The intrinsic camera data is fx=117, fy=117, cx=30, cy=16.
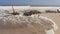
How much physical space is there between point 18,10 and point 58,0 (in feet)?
2.59

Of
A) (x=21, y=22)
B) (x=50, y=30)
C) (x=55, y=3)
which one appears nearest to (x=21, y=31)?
(x=21, y=22)

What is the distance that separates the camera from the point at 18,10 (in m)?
2.13

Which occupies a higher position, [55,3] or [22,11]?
[55,3]

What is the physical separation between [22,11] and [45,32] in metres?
1.37

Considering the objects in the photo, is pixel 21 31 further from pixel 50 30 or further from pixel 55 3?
pixel 55 3

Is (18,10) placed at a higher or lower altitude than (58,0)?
lower

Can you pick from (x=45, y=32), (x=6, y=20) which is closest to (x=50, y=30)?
(x=45, y=32)

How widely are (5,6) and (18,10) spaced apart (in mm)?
257

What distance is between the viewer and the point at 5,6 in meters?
2.16

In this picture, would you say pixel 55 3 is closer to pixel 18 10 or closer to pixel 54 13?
pixel 54 13

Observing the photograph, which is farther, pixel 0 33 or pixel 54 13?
pixel 54 13

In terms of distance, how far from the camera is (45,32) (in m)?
0.80

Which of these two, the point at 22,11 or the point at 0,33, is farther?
the point at 22,11

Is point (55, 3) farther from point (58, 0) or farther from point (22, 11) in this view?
point (22, 11)
